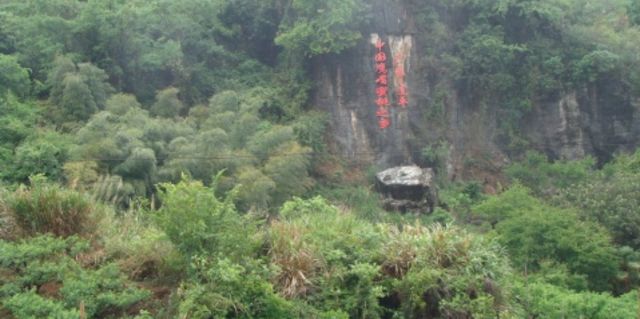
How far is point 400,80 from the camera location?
23547 millimetres

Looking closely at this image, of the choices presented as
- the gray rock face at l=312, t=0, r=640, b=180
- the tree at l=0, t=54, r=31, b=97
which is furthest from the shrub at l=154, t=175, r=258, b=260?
the gray rock face at l=312, t=0, r=640, b=180

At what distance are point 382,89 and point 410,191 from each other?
381 cm

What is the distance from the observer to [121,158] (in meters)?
16.5

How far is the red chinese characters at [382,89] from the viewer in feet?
76.2

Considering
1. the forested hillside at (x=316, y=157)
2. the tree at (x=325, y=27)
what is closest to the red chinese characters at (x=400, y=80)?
the forested hillside at (x=316, y=157)

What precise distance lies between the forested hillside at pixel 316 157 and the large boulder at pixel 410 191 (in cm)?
33

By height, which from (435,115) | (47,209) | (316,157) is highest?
(47,209)

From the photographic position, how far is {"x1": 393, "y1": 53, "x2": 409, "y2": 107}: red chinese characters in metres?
23.4

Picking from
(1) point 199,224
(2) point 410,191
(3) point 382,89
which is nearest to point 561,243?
(2) point 410,191

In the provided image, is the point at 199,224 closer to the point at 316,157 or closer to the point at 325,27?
the point at 316,157

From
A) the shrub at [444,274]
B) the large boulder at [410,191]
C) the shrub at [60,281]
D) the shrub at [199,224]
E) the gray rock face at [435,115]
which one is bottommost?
the large boulder at [410,191]

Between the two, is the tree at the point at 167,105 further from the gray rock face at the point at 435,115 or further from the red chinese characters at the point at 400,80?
the red chinese characters at the point at 400,80

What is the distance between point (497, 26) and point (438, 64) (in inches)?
98.0

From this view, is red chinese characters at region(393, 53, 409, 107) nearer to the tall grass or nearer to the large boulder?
the large boulder
